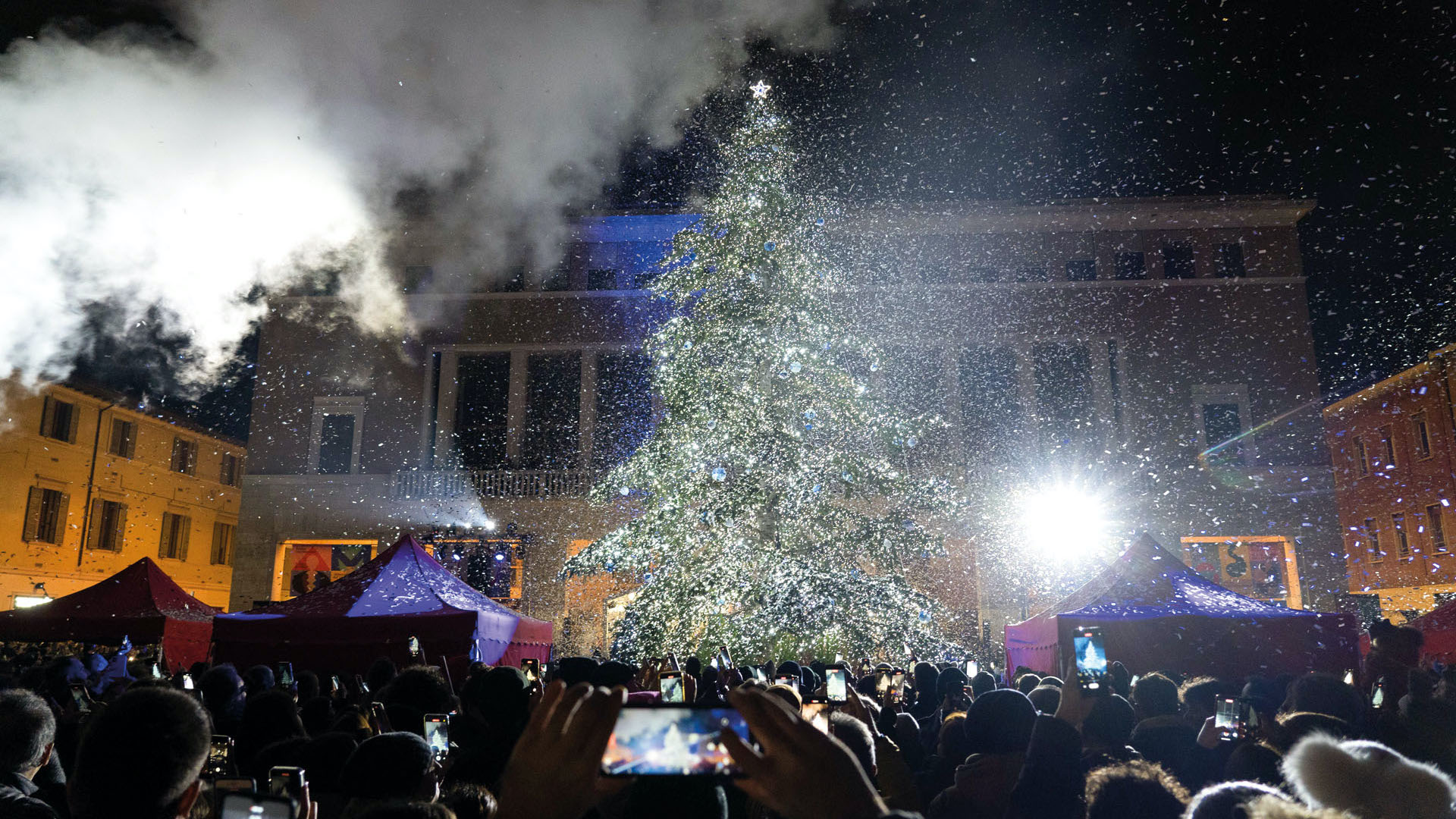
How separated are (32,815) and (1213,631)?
10584mm

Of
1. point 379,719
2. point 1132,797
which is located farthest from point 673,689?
point 1132,797

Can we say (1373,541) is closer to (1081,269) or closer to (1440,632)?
(1081,269)

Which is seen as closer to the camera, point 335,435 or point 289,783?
point 289,783

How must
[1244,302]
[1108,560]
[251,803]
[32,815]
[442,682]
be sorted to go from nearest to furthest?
1. [251,803]
2. [32,815]
3. [442,682]
4. [1108,560]
5. [1244,302]

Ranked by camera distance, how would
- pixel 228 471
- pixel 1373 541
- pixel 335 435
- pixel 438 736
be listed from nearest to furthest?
pixel 438 736, pixel 335 435, pixel 1373 541, pixel 228 471

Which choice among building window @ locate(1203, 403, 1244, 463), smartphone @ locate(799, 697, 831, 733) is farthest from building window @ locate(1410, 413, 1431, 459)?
smartphone @ locate(799, 697, 831, 733)

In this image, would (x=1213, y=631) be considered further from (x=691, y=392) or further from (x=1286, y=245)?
(x=1286, y=245)

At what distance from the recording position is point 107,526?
33125 millimetres

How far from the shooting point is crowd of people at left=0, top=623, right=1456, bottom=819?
138 centimetres

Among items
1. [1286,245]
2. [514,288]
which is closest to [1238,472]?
[1286,245]

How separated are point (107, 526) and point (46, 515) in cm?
274

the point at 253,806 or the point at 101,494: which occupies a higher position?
the point at 101,494


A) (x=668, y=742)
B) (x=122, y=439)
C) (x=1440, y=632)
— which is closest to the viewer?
(x=668, y=742)

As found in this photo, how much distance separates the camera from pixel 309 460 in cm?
2594
